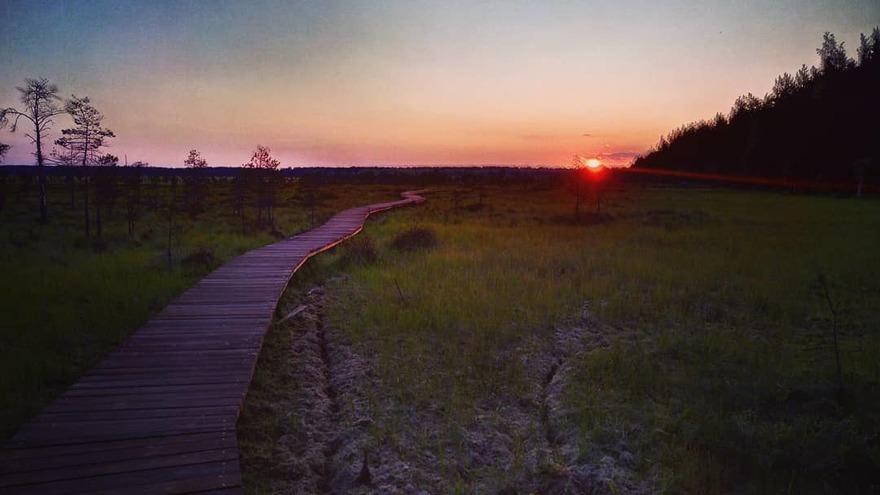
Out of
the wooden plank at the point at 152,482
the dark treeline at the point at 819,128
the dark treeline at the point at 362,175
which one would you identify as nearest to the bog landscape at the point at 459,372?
the wooden plank at the point at 152,482

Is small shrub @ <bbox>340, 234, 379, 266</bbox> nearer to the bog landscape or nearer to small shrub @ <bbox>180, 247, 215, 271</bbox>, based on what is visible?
the bog landscape

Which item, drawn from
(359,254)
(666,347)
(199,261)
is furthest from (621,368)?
(199,261)

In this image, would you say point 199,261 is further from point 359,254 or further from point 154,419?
point 154,419

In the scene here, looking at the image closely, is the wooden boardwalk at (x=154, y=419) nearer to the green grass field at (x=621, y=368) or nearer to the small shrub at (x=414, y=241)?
the green grass field at (x=621, y=368)

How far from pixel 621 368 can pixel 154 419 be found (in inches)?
203

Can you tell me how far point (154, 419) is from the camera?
412 cm

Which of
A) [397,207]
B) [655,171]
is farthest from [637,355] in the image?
[655,171]

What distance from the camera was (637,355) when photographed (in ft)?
22.0

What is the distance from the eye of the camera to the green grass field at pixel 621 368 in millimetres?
4309

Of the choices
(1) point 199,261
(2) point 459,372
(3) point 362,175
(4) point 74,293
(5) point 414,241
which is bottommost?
(2) point 459,372

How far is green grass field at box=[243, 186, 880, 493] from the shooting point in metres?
4.31

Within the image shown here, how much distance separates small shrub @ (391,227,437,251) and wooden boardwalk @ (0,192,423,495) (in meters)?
A: 8.07

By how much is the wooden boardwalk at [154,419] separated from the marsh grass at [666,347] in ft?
5.21

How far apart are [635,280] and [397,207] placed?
22.9 m
